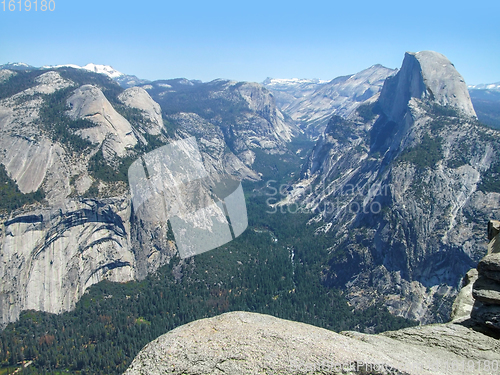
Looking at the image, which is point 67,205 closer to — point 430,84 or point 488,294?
point 488,294

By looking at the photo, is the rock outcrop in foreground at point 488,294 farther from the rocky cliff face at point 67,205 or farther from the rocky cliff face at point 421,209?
the rocky cliff face at point 67,205

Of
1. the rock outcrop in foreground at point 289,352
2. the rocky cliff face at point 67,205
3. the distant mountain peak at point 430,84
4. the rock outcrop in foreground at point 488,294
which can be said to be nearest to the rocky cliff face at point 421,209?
the distant mountain peak at point 430,84

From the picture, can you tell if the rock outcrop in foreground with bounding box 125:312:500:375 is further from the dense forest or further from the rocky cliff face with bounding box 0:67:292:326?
the rocky cliff face with bounding box 0:67:292:326

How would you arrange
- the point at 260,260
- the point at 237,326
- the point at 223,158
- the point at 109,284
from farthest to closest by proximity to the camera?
the point at 223,158
the point at 260,260
the point at 109,284
the point at 237,326

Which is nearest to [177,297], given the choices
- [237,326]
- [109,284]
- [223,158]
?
[109,284]

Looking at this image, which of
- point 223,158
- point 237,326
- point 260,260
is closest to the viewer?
point 237,326

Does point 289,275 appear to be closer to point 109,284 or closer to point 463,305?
point 109,284
